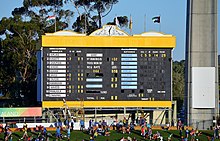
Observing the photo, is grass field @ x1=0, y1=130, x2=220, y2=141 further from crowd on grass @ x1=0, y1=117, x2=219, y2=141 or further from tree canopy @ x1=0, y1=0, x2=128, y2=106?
tree canopy @ x1=0, y1=0, x2=128, y2=106

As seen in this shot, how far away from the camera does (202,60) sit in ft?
169

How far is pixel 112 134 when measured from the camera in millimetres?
47094

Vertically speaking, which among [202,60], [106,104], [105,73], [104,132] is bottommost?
[104,132]

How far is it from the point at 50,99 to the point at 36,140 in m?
8.80

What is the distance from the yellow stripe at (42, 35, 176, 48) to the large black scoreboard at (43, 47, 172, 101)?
33 cm

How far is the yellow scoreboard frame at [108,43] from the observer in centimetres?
5062

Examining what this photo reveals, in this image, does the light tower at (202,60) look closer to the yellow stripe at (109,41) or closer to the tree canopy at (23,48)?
the yellow stripe at (109,41)

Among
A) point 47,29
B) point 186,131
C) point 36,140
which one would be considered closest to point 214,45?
point 186,131

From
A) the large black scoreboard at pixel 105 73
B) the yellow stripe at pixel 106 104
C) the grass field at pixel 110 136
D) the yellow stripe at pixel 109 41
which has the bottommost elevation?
the grass field at pixel 110 136

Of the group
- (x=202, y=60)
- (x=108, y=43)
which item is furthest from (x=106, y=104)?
(x=202, y=60)

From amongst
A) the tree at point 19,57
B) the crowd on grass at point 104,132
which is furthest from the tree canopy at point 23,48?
the crowd on grass at point 104,132

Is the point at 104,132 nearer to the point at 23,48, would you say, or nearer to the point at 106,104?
the point at 106,104

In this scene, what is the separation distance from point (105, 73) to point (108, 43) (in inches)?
98.8

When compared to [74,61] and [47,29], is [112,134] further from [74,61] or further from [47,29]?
[47,29]
